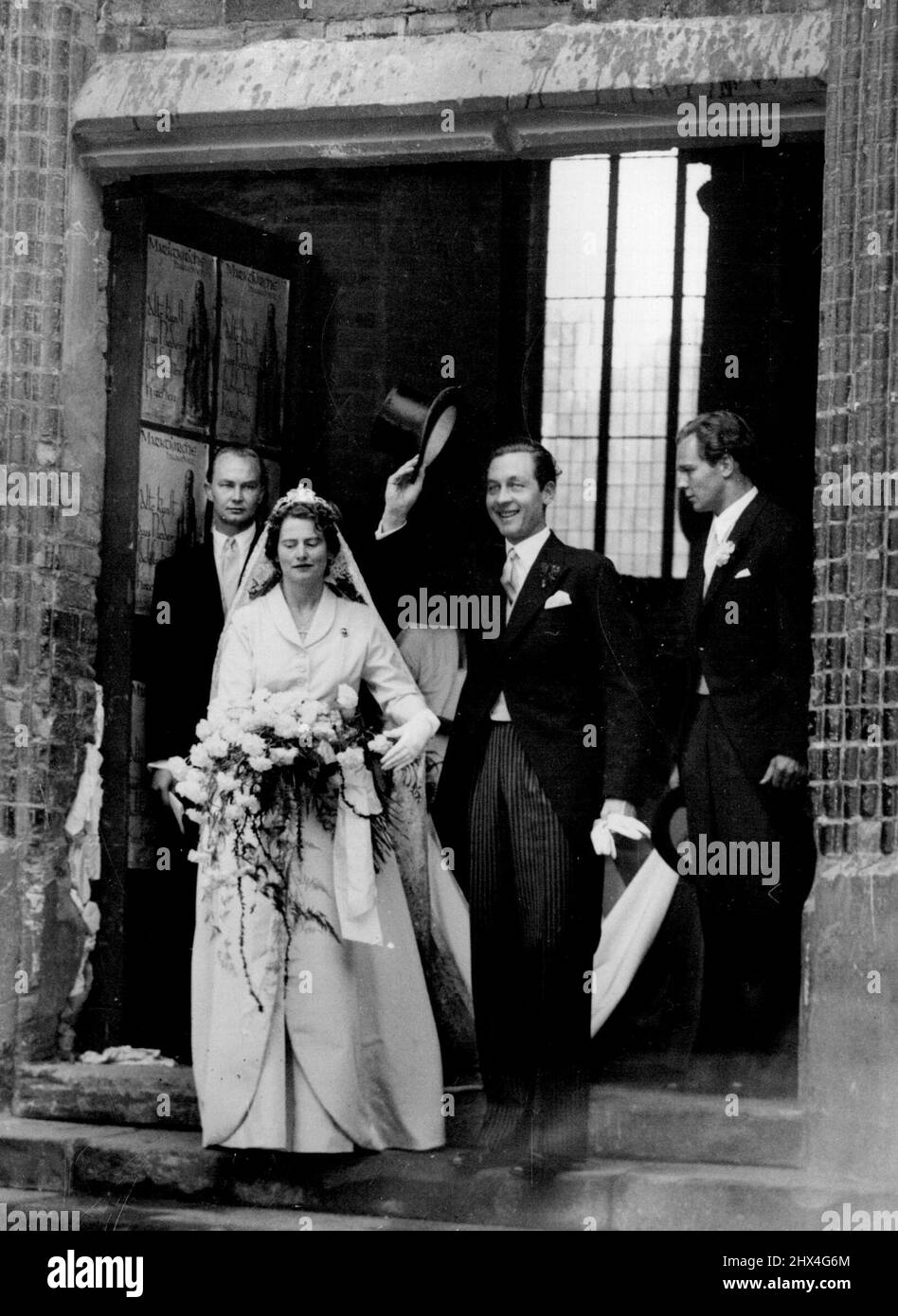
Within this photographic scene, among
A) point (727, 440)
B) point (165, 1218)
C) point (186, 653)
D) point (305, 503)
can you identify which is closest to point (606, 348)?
point (727, 440)

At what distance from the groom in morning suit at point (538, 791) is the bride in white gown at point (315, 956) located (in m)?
0.24

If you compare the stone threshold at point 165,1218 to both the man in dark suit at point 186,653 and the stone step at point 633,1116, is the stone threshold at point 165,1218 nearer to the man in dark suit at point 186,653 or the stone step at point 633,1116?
the stone step at point 633,1116

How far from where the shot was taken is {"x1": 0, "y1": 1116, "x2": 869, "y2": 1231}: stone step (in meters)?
8.62

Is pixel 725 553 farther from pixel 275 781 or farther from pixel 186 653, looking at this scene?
pixel 186 653

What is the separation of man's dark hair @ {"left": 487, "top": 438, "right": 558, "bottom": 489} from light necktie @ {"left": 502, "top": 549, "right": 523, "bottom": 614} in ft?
0.88

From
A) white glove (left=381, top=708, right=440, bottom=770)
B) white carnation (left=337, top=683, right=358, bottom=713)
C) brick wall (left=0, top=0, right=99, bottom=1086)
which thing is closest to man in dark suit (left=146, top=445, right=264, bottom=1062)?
brick wall (left=0, top=0, right=99, bottom=1086)

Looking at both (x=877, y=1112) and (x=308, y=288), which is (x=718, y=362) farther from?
(x=877, y=1112)

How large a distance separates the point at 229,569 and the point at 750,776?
2088mm

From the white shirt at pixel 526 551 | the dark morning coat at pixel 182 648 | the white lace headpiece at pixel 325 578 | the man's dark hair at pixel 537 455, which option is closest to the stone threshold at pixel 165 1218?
the dark morning coat at pixel 182 648

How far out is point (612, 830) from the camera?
903 cm

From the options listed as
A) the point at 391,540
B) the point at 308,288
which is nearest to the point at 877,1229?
the point at 391,540

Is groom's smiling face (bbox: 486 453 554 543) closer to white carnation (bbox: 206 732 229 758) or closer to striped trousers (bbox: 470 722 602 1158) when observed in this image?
striped trousers (bbox: 470 722 602 1158)

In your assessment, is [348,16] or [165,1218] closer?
[165,1218]

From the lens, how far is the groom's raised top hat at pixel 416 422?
372 inches
